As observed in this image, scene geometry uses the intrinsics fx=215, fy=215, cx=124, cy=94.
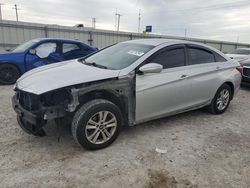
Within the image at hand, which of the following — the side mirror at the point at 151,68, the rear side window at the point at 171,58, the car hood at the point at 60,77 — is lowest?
the car hood at the point at 60,77

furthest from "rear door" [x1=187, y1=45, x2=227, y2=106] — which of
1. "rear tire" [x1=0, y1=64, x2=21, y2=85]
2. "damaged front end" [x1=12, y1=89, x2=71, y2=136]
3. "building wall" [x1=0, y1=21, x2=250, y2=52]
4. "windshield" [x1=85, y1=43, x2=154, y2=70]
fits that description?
"building wall" [x1=0, y1=21, x2=250, y2=52]

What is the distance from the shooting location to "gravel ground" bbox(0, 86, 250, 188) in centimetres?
246

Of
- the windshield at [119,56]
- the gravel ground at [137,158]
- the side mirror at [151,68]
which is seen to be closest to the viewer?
the gravel ground at [137,158]

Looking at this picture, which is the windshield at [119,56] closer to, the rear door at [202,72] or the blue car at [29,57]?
the rear door at [202,72]

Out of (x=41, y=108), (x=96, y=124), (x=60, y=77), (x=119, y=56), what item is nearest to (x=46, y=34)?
(x=119, y=56)

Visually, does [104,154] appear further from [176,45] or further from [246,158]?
[176,45]

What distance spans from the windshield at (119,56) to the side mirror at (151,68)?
0.77 ft

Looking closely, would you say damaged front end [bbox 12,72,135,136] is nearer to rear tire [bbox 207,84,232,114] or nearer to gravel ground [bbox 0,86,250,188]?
gravel ground [bbox 0,86,250,188]

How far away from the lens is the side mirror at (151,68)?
10.5 feet

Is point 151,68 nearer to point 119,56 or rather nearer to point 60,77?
point 119,56

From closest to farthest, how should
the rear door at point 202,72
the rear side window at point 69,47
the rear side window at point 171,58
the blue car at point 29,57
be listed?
1. the rear side window at point 171,58
2. the rear door at point 202,72
3. the blue car at point 29,57
4. the rear side window at point 69,47

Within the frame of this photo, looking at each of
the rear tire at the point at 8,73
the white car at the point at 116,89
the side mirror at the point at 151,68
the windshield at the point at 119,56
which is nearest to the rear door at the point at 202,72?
the white car at the point at 116,89

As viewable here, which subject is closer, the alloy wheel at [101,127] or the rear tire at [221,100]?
the alloy wheel at [101,127]

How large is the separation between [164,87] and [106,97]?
1.00 metres
